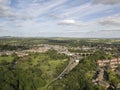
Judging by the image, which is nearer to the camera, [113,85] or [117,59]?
[113,85]

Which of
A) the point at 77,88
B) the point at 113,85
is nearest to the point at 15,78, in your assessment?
the point at 77,88

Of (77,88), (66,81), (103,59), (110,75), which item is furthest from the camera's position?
(103,59)

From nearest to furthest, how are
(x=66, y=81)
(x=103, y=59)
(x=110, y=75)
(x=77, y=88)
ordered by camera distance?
(x=77, y=88), (x=66, y=81), (x=110, y=75), (x=103, y=59)

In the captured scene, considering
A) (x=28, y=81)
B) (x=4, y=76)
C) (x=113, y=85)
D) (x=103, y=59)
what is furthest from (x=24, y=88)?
(x=103, y=59)

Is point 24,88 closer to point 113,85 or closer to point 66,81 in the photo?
point 66,81

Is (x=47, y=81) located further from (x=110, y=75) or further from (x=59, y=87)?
(x=110, y=75)

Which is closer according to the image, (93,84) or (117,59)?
(93,84)

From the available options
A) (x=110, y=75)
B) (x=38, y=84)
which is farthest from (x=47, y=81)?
(x=110, y=75)

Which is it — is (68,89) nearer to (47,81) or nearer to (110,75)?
(47,81)
